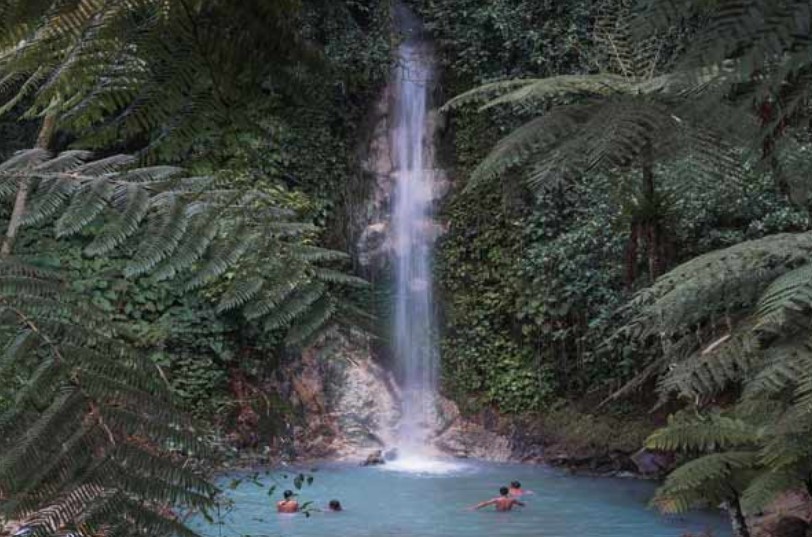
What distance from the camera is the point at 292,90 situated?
87cm

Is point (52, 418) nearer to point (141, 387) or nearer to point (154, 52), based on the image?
point (141, 387)

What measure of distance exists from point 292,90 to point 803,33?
44 centimetres

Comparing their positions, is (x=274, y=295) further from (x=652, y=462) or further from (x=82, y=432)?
(x=652, y=462)

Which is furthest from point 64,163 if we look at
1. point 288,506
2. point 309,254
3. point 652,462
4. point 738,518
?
point 652,462

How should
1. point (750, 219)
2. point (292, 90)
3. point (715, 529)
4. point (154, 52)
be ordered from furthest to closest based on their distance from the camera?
point (750, 219)
point (715, 529)
point (154, 52)
point (292, 90)

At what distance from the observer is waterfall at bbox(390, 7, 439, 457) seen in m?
11.6

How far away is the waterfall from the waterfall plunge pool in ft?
6.65

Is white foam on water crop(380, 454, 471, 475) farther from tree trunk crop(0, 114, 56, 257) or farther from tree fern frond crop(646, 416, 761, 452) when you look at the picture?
tree trunk crop(0, 114, 56, 257)

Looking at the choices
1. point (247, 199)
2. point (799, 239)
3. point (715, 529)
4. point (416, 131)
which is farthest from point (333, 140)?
point (247, 199)

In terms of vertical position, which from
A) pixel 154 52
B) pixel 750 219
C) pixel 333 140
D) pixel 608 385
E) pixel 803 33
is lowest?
pixel 803 33

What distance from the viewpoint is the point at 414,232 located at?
40.4 feet

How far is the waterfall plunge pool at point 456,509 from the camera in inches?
276

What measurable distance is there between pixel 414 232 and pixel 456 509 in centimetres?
515

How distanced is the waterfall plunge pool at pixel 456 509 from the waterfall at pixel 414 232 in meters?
2.03
